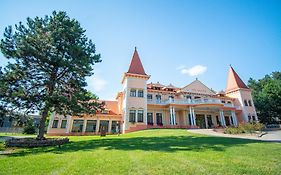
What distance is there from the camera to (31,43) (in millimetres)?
12156

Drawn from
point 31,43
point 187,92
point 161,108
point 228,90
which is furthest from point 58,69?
point 228,90

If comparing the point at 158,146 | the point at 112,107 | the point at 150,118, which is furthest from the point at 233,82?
the point at 158,146

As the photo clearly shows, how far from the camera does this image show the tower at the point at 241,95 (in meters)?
29.2

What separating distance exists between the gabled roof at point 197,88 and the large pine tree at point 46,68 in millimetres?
19076

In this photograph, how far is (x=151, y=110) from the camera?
24922 mm

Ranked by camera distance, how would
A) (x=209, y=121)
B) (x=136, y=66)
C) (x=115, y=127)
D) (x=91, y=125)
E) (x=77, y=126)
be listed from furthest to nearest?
(x=209, y=121)
(x=136, y=66)
(x=115, y=127)
(x=91, y=125)
(x=77, y=126)

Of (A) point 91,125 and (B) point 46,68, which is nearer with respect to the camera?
(B) point 46,68

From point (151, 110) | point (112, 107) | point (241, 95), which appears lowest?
point (151, 110)

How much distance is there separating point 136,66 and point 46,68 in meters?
14.4

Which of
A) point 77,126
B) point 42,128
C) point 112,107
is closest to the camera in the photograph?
point 42,128

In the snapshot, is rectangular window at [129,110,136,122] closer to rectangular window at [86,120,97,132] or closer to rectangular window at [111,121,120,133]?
rectangular window at [111,121,120,133]

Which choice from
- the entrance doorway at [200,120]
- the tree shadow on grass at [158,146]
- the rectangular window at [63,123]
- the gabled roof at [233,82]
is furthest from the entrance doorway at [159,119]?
the gabled roof at [233,82]

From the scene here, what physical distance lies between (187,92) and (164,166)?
24.6m

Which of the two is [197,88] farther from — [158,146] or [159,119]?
[158,146]
